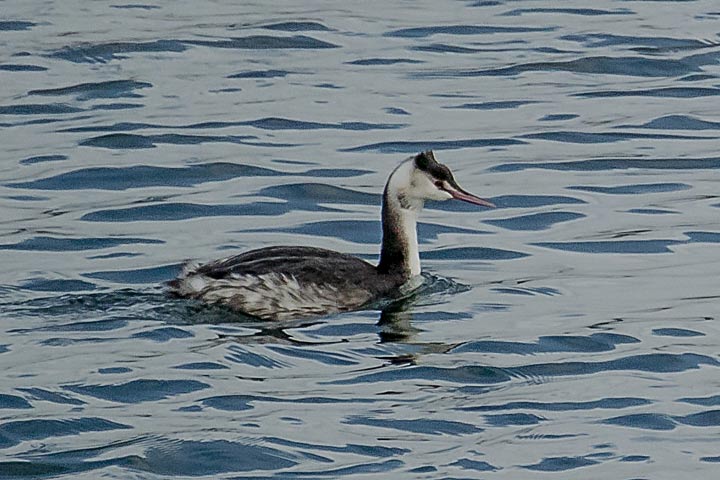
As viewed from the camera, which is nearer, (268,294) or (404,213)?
(268,294)

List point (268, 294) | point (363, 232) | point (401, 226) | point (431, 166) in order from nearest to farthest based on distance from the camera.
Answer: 1. point (268, 294)
2. point (431, 166)
3. point (401, 226)
4. point (363, 232)

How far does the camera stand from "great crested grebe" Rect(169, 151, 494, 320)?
→ 427 inches

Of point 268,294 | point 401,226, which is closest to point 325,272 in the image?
point 268,294

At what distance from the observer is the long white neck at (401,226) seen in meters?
11.5

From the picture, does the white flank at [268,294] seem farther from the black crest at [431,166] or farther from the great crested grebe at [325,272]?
the black crest at [431,166]

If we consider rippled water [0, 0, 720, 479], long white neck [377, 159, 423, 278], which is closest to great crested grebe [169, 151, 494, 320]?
long white neck [377, 159, 423, 278]

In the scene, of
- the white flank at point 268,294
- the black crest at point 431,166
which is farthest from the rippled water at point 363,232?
the black crest at point 431,166

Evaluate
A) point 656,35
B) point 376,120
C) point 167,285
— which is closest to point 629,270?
point 167,285

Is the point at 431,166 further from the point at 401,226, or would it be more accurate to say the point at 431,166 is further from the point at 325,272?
the point at 325,272

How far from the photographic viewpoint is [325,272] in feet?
36.0

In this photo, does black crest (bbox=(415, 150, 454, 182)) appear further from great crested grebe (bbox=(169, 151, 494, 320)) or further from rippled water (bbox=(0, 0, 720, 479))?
rippled water (bbox=(0, 0, 720, 479))

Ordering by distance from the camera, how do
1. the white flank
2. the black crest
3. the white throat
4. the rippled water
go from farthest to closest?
the white throat
the black crest
the white flank
the rippled water

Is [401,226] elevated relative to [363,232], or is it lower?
elevated

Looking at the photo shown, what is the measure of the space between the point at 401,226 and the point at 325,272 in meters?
0.76
